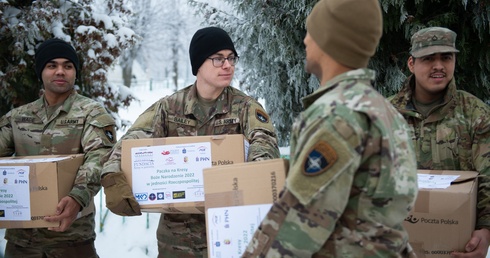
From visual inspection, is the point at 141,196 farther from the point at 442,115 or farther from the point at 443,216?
the point at 442,115

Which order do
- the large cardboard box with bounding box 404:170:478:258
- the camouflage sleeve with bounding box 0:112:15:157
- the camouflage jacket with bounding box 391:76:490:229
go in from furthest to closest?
1. the camouflage sleeve with bounding box 0:112:15:157
2. the camouflage jacket with bounding box 391:76:490:229
3. the large cardboard box with bounding box 404:170:478:258

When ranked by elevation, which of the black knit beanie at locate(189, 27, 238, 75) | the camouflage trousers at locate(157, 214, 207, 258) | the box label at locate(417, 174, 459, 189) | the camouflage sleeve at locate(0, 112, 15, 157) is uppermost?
the black knit beanie at locate(189, 27, 238, 75)

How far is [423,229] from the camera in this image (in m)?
2.66

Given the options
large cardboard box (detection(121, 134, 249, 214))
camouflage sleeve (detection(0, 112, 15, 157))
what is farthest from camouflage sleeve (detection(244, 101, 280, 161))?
camouflage sleeve (detection(0, 112, 15, 157))

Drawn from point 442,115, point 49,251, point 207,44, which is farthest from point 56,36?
point 442,115

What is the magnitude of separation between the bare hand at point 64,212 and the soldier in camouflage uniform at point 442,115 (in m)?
1.97

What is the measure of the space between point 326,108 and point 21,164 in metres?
2.04

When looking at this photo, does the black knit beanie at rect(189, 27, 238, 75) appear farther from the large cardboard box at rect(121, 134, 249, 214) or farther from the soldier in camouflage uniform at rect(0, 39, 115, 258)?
the soldier in camouflage uniform at rect(0, 39, 115, 258)

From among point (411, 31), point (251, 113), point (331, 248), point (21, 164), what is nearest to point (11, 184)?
point (21, 164)

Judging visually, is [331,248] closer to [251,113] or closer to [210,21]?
[251,113]

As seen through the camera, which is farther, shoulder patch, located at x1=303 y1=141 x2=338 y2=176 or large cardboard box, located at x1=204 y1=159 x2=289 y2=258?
large cardboard box, located at x1=204 y1=159 x2=289 y2=258

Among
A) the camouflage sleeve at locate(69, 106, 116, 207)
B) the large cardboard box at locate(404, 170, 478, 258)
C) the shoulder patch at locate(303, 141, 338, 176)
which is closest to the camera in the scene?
the shoulder patch at locate(303, 141, 338, 176)

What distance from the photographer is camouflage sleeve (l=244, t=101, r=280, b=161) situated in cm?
277

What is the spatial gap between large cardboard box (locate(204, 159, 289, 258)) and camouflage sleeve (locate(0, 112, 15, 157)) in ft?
6.50
